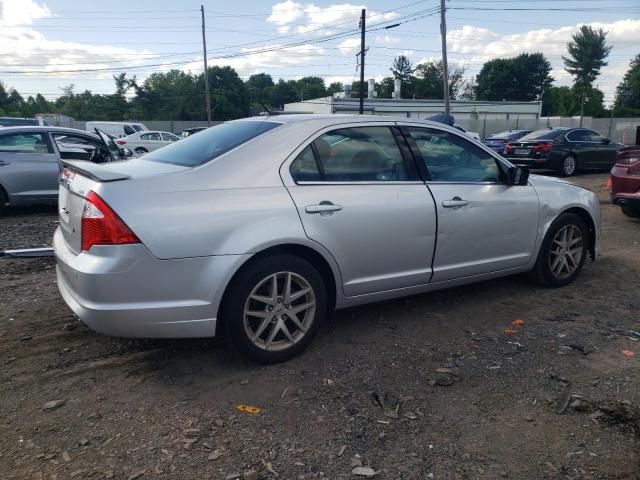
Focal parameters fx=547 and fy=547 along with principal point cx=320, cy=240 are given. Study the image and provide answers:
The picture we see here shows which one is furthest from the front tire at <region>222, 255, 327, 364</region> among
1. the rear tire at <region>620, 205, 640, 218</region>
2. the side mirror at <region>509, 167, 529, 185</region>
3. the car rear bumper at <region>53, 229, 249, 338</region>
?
the rear tire at <region>620, 205, 640, 218</region>

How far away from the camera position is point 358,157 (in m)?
3.85

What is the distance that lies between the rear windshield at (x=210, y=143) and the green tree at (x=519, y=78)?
9380 cm

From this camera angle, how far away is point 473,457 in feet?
8.55

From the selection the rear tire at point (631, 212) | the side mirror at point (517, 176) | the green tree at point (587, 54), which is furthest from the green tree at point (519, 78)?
the side mirror at point (517, 176)

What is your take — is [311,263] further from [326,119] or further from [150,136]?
[150,136]

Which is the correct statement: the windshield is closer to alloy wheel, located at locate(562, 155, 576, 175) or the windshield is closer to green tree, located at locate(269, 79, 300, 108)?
alloy wheel, located at locate(562, 155, 576, 175)

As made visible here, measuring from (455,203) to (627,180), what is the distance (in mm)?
5026

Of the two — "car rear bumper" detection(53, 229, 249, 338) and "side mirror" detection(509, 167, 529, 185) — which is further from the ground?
"side mirror" detection(509, 167, 529, 185)

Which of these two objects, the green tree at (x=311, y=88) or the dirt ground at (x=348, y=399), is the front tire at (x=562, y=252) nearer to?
the dirt ground at (x=348, y=399)

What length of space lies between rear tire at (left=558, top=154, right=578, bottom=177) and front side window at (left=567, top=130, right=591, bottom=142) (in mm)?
591

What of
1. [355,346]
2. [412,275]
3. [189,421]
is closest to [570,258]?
[412,275]

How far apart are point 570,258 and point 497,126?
41.6 meters

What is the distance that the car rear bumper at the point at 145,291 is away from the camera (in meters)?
2.96

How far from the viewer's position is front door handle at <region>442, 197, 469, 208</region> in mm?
4070
